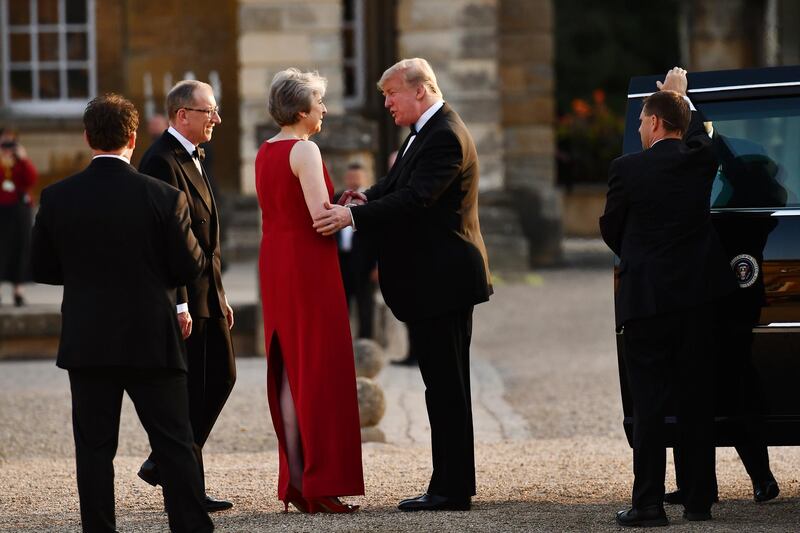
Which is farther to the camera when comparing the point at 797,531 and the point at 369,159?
the point at 369,159

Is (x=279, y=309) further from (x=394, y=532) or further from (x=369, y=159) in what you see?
(x=369, y=159)

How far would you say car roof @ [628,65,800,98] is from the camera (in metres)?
6.09

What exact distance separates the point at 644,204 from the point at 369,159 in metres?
7.16

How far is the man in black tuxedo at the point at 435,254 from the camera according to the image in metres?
6.23

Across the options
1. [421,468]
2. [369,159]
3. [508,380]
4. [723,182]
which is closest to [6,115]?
[369,159]

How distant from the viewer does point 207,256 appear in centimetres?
634

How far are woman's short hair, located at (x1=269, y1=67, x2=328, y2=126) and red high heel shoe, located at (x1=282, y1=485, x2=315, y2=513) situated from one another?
1.45 metres

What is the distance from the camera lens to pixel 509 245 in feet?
62.9

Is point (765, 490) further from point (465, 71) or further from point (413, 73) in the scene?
point (465, 71)

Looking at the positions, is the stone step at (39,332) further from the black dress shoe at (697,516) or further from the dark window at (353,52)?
the dark window at (353,52)

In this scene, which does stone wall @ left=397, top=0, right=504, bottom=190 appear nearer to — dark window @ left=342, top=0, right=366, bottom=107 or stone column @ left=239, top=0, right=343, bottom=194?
stone column @ left=239, top=0, right=343, bottom=194

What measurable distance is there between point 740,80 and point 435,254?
1.36 metres

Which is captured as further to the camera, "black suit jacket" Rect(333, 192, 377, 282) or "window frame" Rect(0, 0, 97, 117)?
"window frame" Rect(0, 0, 97, 117)

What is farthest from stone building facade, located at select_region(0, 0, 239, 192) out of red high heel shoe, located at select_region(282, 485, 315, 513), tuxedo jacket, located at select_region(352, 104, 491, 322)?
red high heel shoe, located at select_region(282, 485, 315, 513)
